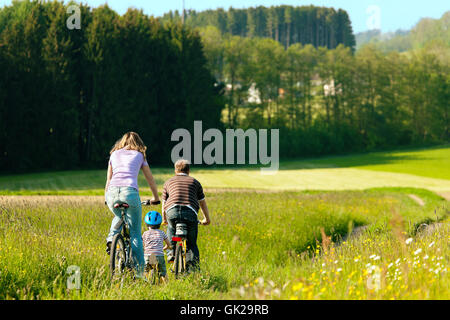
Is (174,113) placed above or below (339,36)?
below

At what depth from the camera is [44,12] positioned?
3791 centimetres

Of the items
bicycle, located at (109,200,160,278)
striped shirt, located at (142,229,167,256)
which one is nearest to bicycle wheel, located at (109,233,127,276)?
bicycle, located at (109,200,160,278)

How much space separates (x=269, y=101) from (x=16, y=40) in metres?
34.5

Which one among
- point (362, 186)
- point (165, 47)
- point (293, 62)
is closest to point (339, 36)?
point (293, 62)

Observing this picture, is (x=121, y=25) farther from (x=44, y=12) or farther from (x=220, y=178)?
(x=220, y=178)

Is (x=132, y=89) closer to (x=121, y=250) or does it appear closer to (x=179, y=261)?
(x=179, y=261)

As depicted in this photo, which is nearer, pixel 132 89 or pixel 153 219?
pixel 153 219

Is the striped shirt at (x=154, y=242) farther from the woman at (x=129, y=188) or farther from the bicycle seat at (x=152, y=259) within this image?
the woman at (x=129, y=188)

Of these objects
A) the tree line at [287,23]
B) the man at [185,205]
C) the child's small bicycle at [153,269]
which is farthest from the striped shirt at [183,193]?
the tree line at [287,23]

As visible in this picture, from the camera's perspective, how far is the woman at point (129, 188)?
6.40 metres

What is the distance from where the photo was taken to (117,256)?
639cm

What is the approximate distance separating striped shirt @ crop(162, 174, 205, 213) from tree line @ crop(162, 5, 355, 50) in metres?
123

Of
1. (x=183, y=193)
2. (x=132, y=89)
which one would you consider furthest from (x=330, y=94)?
(x=183, y=193)

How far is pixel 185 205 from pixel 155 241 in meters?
0.58
